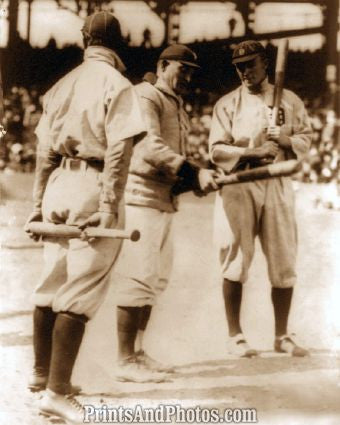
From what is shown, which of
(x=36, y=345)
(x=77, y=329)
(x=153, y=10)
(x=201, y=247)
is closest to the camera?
(x=77, y=329)

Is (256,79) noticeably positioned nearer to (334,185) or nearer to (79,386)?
(334,185)

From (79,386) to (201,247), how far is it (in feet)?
3.28

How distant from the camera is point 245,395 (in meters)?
2.90

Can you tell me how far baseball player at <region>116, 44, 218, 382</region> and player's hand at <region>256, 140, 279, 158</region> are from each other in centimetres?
25

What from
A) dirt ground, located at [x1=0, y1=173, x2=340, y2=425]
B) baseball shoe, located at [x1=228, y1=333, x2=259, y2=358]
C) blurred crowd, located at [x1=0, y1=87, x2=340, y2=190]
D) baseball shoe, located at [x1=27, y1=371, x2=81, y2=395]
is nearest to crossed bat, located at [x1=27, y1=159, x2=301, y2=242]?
blurred crowd, located at [x1=0, y1=87, x2=340, y2=190]

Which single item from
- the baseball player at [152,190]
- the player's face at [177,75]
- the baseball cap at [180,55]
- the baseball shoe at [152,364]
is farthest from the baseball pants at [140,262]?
the baseball cap at [180,55]

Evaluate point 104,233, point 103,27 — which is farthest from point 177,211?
point 103,27

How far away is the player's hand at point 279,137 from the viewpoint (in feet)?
10.2

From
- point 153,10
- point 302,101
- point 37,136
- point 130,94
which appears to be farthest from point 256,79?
point 37,136

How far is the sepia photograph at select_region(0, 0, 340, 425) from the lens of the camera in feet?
9.02

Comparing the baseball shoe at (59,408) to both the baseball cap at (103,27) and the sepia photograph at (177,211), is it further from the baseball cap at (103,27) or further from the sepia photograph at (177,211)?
the baseball cap at (103,27)

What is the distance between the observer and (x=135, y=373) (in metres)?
2.98

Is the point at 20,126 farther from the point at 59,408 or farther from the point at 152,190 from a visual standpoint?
the point at 59,408

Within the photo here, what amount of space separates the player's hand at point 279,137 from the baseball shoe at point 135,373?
116cm
